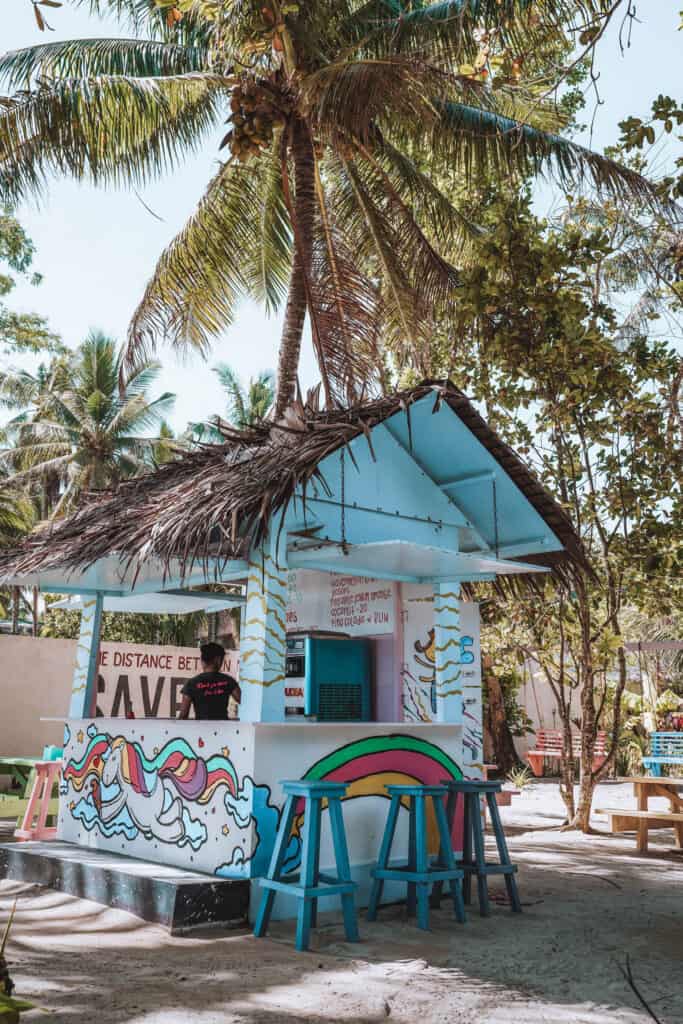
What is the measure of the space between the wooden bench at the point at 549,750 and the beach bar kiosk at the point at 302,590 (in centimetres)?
1224

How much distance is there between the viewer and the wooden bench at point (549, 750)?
20391mm

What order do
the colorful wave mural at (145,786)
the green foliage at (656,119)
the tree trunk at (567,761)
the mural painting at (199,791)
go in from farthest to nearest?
the tree trunk at (567,761)
the colorful wave mural at (145,786)
the mural painting at (199,791)
the green foliage at (656,119)

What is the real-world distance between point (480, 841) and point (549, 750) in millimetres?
15340

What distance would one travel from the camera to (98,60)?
436 inches

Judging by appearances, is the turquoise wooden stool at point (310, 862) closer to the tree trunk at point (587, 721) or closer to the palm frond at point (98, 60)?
the tree trunk at point (587, 721)

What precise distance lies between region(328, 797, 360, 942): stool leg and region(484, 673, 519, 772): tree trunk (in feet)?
44.8

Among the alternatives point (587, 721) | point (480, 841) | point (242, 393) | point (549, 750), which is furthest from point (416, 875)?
point (242, 393)

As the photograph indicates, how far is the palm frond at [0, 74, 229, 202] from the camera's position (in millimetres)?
9773

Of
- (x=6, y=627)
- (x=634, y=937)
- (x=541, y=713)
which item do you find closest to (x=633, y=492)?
(x=634, y=937)

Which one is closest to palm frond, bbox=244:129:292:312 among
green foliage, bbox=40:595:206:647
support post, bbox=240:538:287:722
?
support post, bbox=240:538:287:722

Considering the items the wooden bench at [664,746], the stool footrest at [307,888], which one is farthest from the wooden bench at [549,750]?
the stool footrest at [307,888]

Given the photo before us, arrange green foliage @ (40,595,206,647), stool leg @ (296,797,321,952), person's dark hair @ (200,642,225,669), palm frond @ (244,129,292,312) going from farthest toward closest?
green foliage @ (40,595,206,647)
palm frond @ (244,129,292,312)
person's dark hair @ (200,642,225,669)
stool leg @ (296,797,321,952)

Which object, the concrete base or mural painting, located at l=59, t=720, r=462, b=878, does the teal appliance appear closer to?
mural painting, located at l=59, t=720, r=462, b=878

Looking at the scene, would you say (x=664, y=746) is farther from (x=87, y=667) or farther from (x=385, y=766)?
(x=87, y=667)
